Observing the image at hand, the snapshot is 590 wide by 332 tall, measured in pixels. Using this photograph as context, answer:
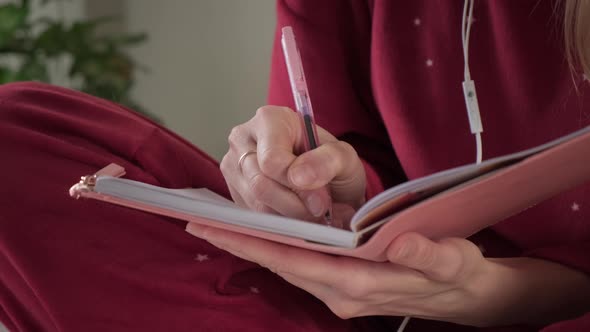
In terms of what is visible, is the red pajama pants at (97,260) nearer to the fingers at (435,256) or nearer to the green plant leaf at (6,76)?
the fingers at (435,256)

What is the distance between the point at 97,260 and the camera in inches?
23.8

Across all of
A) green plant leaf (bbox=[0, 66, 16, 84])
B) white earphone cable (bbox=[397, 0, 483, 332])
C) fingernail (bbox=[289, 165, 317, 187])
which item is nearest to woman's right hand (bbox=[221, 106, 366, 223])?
fingernail (bbox=[289, 165, 317, 187])

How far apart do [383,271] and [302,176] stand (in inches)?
3.5

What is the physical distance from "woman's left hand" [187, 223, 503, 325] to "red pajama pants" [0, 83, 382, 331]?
10 centimetres

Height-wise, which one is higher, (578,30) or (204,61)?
(578,30)

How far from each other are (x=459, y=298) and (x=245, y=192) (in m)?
0.19

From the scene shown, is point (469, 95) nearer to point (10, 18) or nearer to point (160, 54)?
point (10, 18)

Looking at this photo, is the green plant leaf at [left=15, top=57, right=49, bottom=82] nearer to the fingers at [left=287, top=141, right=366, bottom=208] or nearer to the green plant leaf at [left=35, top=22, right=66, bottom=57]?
the green plant leaf at [left=35, top=22, right=66, bottom=57]

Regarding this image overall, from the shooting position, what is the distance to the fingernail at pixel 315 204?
510mm

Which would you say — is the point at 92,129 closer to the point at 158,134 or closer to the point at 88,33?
the point at 158,134

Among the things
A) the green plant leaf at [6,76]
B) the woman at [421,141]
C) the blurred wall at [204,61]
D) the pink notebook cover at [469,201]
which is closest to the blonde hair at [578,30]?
the woman at [421,141]

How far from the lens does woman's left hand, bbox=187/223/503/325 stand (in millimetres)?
490

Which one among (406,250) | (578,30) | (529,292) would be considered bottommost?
(529,292)

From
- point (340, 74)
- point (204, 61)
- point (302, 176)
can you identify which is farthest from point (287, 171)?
point (204, 61)
